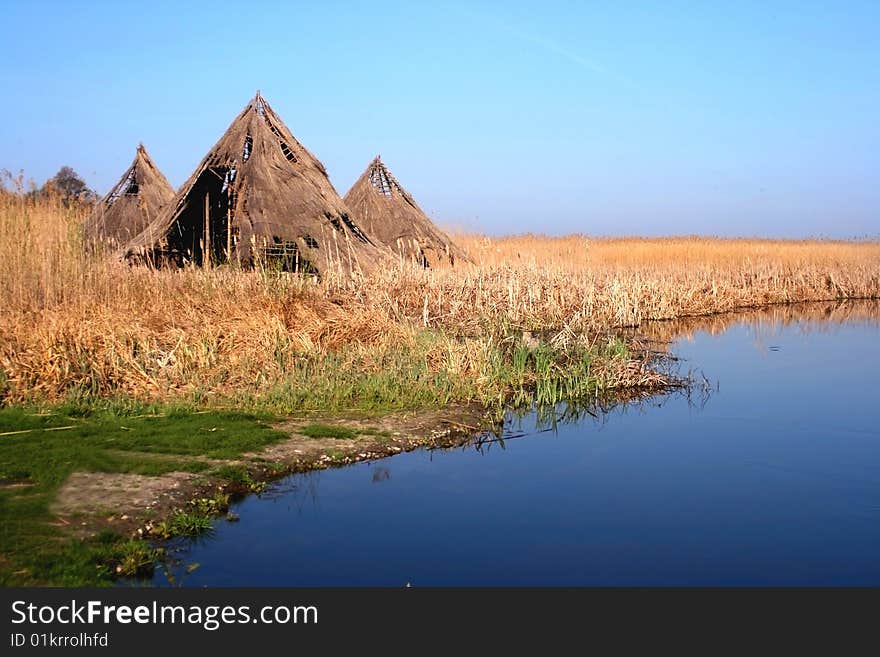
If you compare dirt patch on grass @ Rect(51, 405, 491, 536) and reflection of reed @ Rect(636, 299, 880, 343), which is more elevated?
reflection of reed @ Rect(636, 299, 880, 343)

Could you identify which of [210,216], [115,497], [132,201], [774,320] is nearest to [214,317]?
[115,497]

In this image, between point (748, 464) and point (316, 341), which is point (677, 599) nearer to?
point (748, 464)

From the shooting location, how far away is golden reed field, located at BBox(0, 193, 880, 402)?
7.00m

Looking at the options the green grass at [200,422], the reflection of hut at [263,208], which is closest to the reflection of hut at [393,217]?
the reflection of hut at [263,208]

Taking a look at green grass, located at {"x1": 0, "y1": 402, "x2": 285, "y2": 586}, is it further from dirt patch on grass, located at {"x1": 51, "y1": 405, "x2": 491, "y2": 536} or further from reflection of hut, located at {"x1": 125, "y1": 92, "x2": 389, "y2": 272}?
reflection of hut, located at {"x1": 125, "y1": 92, "x2": 389, "y2": 272}

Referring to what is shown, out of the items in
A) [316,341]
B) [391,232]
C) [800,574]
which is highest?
[391,232]

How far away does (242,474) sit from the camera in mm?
5457

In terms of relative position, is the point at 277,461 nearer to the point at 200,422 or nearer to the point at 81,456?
the point at 200,422

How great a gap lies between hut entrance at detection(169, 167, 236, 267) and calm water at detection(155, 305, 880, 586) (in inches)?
296

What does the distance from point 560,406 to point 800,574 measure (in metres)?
3.86

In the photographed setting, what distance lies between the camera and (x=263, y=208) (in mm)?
12469

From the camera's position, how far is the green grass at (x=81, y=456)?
402 cm

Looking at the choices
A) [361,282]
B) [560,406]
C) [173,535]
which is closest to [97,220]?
[361,282]

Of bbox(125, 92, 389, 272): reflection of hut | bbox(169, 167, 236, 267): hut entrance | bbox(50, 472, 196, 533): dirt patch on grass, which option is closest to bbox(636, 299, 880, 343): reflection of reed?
bbox(125, 92, 389, 272): reflection of hut
